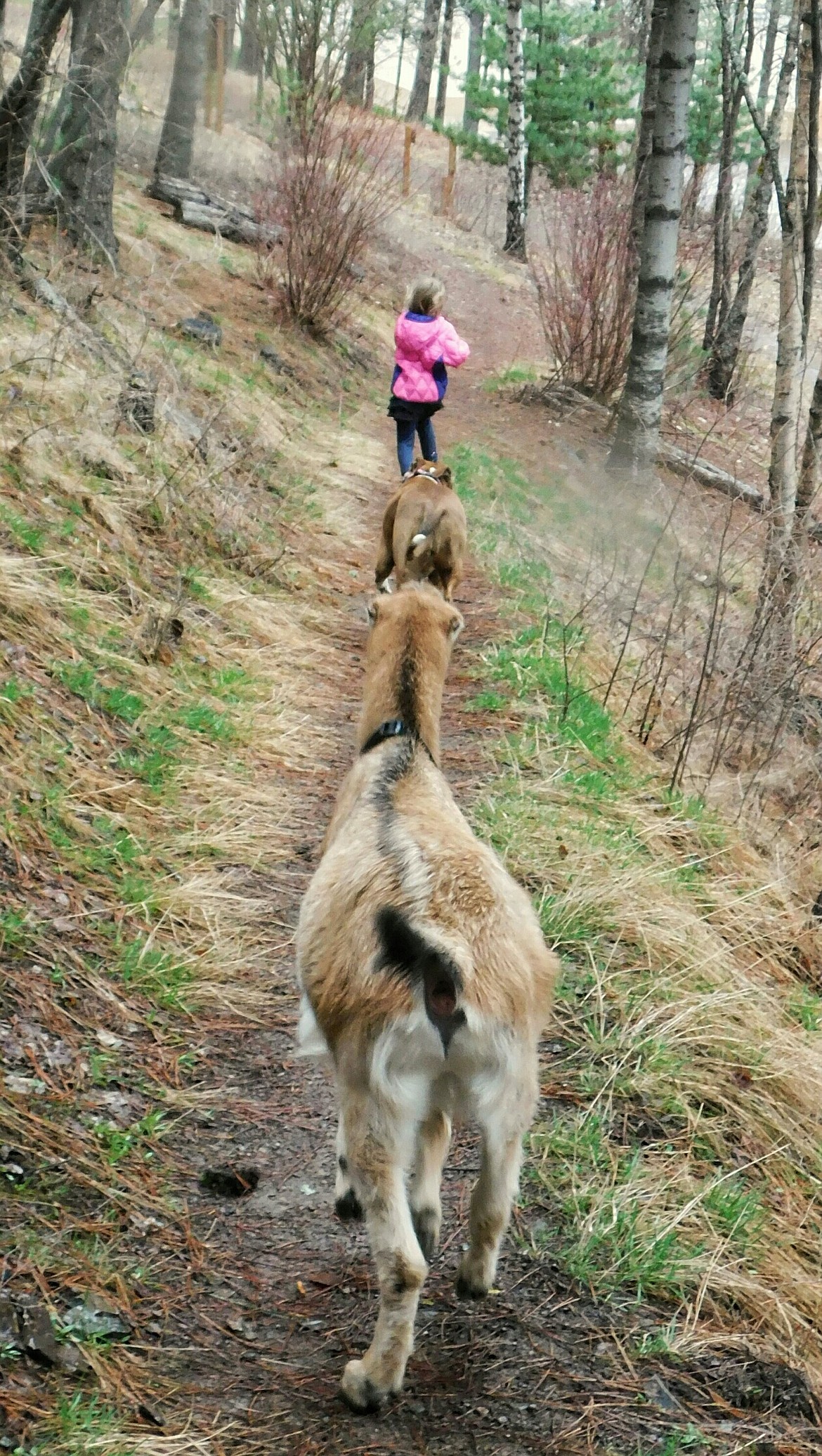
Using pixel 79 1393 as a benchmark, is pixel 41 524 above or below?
above

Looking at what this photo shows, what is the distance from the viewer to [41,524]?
615cm

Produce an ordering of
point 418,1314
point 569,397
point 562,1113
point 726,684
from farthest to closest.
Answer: point 569,397
point 726,684
point 562,1113
point 418,1314

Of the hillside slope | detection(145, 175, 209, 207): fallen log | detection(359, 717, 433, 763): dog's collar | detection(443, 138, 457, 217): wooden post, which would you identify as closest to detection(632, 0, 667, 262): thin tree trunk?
detection(145, 175, 209, 207): fallen log

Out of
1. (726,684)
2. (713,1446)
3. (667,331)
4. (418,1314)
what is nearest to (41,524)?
(726,684)

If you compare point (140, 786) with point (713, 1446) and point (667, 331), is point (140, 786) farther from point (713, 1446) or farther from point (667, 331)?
point (667, 331)

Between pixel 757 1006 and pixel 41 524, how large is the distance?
4.05m

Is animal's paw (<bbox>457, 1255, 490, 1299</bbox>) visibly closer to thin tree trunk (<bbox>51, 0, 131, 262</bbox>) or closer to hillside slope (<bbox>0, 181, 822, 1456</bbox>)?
hillside slope (<bbox>0, 181, 822, 1456</bbox>)

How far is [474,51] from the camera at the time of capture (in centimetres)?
4884

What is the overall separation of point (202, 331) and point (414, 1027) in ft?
38.5

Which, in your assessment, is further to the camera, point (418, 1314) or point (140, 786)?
point (140, 786)

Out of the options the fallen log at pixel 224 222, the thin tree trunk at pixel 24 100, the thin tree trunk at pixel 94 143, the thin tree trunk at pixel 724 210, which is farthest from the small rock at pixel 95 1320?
the thin tree trunk at pixel 724 210

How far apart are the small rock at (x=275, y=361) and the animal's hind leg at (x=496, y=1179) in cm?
1246

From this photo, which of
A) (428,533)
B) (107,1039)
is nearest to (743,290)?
Result: (428,533)

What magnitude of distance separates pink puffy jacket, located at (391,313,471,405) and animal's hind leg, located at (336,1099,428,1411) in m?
9.22
